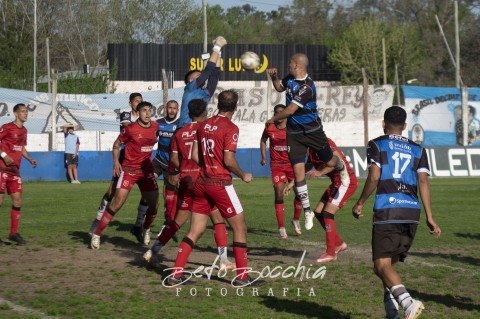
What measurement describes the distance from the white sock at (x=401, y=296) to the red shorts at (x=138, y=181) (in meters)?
6.10

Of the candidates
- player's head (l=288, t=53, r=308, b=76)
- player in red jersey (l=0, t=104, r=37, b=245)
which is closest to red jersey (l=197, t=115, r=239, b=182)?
player's head (l=288, t=53, r=308, b=76)

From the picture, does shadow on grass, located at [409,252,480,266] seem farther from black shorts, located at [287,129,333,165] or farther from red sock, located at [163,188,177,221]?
red sock, located at [163,188,177,221]

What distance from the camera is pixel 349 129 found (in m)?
40.3

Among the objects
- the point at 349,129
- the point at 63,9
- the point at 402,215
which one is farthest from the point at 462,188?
the point at 63,9

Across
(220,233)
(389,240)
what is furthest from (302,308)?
(220,233)

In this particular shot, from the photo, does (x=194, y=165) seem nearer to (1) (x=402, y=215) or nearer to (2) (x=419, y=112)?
(1) (x=402, y=215)

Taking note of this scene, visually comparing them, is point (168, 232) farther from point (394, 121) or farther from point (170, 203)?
point (394, 121)

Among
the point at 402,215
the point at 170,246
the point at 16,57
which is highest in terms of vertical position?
the point at 16,57

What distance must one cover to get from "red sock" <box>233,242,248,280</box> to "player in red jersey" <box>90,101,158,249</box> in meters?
3.37

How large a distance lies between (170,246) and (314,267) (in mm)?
2981

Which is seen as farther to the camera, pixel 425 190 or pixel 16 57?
pixel 16 57

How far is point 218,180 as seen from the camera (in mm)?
9719

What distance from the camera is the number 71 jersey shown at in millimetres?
7863

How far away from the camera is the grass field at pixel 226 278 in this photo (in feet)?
28.3
